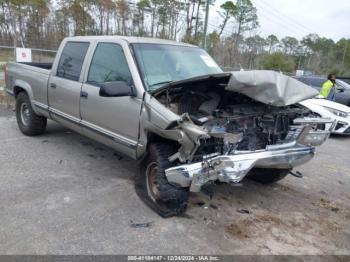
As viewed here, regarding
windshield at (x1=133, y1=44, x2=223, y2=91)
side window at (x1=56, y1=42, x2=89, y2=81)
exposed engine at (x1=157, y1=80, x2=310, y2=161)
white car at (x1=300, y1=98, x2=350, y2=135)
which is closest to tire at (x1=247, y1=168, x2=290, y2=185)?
exposed engine at (x1=157, y1=80, x2=310, y2=161)

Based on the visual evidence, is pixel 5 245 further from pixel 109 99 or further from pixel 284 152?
pixel 284 152

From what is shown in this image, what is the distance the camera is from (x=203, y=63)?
4.72m

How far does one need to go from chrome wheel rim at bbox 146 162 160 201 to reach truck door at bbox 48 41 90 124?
1534mm

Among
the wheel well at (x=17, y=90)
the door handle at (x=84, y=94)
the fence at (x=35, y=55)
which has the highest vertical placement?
the door handle at (x=84, y=94)

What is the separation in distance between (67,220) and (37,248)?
1.69 ft

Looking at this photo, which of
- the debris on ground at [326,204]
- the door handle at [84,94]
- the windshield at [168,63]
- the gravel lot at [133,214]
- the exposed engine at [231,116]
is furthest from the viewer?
the door handle at [84,94]

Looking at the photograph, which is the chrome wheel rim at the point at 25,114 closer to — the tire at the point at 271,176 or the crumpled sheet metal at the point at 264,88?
the tire at the point at 271,176

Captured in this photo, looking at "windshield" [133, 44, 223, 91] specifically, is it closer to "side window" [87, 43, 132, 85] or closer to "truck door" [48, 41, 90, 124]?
"side window" [87, 43, 132, 85]

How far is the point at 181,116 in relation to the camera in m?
3.14

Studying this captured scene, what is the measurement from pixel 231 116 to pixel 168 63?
4.26 ft

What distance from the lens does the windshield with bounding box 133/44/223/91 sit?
387 centimetres

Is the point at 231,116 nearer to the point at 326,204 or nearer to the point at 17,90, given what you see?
the point at 326,204

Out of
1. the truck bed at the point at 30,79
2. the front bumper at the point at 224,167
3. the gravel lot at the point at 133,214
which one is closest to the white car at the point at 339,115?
the gravel lot at the point at 133,214

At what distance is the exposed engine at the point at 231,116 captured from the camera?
3.29 meters
